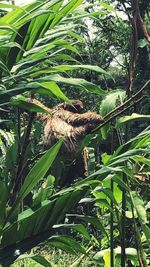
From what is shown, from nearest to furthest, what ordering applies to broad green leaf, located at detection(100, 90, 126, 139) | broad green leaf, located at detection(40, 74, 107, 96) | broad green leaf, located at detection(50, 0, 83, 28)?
broad green leaf, located at detection(40, 74, 107, 96) → broad green leaf, located at detection(50, 0, 83, 28) → broad green leaf, located at detection(100, 90, 126, 139)

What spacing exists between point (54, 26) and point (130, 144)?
0.33 meters

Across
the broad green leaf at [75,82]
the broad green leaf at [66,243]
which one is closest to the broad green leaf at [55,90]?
the broad green leaf at [75,82]

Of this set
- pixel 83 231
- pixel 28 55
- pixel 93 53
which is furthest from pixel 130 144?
pixel 93 53

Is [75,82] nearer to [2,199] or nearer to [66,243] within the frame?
[2,199]

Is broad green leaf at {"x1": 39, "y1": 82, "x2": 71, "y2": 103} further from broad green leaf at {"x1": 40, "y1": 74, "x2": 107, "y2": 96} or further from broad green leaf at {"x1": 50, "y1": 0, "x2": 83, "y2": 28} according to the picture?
broad green leaf at {"x1": 50, "y1": 0, "x2": 83, "y2": 28}

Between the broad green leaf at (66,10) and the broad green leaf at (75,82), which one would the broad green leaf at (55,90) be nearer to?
the broad green leaf at (75,82)

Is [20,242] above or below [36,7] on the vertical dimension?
below

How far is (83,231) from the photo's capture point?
1.14 m

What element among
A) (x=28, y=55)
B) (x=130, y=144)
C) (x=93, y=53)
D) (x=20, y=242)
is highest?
(x=93, y=53)

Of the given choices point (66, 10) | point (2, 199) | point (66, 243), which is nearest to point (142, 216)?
point (66, 243)

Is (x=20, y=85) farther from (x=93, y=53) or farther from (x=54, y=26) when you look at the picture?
(x=93, y=53)

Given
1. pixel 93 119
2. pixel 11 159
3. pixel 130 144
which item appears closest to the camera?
pixel 130 144

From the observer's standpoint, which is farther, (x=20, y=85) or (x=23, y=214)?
(x=23, y=214)

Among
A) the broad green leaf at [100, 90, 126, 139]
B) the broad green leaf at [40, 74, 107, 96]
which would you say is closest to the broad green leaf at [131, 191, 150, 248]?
the broad green leaf at [100, 90, 126, 139]
